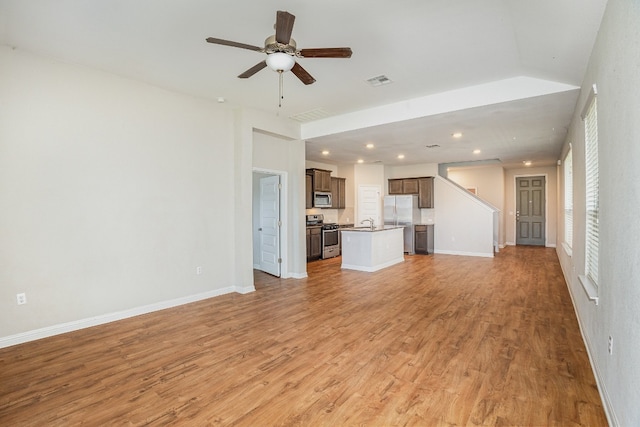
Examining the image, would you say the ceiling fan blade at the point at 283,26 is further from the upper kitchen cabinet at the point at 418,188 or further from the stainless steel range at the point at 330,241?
the upper kitchen cabinet at the point at 418,188

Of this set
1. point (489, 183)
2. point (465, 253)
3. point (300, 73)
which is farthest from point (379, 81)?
point (489, 183)

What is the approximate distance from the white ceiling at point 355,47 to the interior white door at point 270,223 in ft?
5.17

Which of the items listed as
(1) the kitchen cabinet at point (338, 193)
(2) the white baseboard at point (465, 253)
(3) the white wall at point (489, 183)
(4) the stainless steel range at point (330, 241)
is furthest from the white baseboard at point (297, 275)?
(3) the white wall at point (489, 183)

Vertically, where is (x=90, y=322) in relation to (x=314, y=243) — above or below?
below

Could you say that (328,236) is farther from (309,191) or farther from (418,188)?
(418,188)

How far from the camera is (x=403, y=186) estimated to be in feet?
32.0

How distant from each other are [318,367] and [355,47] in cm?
300

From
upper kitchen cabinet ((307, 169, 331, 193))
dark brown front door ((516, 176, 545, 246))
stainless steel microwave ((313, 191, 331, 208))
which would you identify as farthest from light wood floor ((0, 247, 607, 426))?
dark brown front door ((516, 176, 545, 246))

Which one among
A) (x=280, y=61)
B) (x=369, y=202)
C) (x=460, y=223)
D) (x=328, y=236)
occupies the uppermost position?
(x=280, y=61)

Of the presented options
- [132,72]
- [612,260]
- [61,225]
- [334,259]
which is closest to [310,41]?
[132,72]

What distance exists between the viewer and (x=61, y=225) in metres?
3.42

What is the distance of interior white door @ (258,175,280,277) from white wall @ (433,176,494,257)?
5.39 metres

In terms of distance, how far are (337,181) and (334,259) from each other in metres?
2.36

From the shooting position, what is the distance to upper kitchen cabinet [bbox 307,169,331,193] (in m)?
8.26
